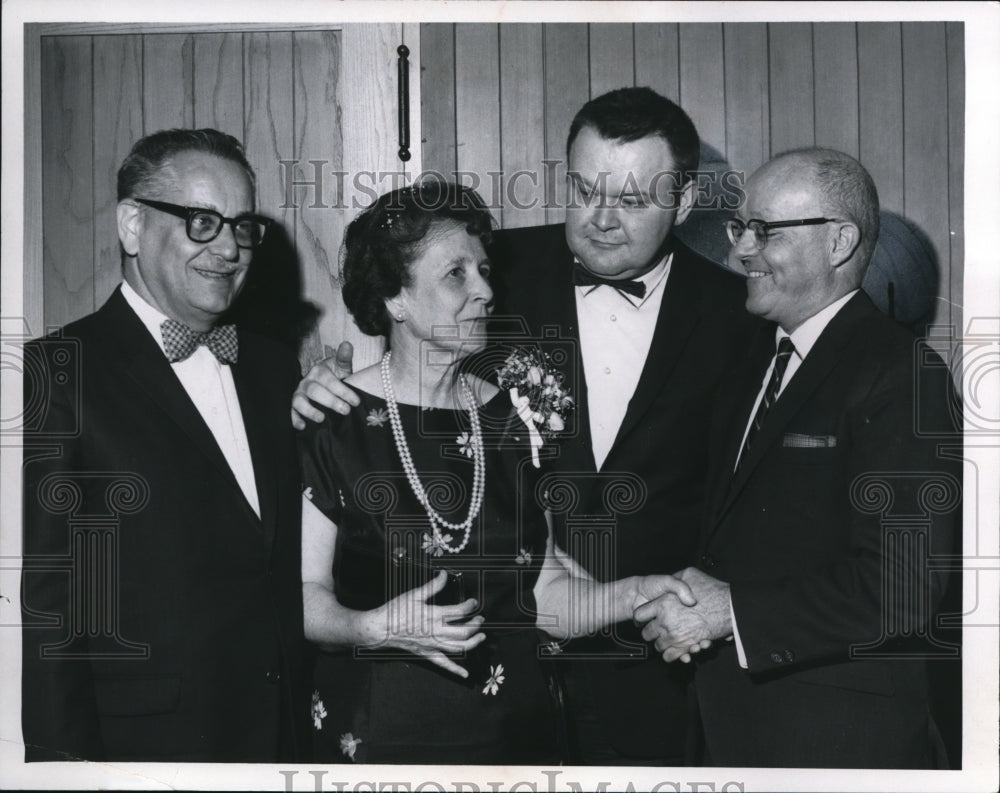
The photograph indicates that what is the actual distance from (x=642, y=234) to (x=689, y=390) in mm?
369

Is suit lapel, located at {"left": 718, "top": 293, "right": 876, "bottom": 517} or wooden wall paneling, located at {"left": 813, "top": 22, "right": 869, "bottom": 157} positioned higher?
wooden wall paneling, located at {"left": 813, "top": 22, "right": 869, "bottom": 157}

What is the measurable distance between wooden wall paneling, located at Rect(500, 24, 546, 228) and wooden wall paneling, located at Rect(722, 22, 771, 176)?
44cm

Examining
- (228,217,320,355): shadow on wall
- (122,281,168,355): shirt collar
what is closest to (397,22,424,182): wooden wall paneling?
(228,217,320,355): shadow on wall

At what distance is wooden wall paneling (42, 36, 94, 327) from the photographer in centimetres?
254

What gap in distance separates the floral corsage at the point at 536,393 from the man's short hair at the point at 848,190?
0.72 meters

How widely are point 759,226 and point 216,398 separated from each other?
1.28 metres

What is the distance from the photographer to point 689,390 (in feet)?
8.02

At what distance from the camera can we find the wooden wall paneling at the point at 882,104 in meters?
2.51

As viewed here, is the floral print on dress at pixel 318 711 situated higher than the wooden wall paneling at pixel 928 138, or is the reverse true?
the wooden wall paneling at pixel 928 138

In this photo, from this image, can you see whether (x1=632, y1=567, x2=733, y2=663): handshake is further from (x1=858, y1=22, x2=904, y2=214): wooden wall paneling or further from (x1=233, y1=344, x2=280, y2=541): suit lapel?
(x1=858, y1=22, x2=904, y2=214): wooden wall paneling

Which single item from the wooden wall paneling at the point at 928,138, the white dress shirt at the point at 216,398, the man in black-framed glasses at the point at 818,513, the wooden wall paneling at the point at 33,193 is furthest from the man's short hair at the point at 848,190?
the wooden wall paneling at the point at 33,193

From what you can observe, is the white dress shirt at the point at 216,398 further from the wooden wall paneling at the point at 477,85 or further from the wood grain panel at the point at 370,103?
the wooden wall paneling at the point at 477,85

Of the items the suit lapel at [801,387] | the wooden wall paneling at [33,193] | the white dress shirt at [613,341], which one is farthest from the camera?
the wooden wall paneling at [33,193]

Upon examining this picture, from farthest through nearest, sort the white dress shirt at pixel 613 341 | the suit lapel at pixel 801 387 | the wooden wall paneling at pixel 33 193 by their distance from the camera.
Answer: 1. the wooden wall paneling at pixel 33 193
2. the white dress shirt at pixel 613 341
3. the suit lapel at pixel 801 387
